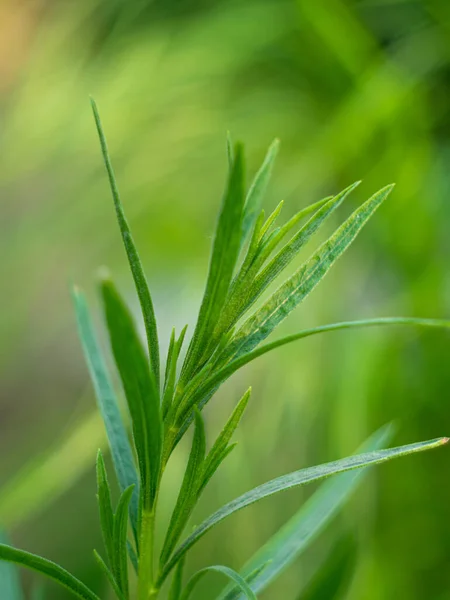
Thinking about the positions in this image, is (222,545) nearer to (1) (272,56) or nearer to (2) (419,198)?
(2) (419,198)

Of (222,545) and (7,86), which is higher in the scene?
(7,86)

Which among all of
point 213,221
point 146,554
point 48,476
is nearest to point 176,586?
point 146,554

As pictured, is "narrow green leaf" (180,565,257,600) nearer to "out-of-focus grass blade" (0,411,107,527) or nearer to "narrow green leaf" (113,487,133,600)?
"narrow green leaf" (113,487,133,600)

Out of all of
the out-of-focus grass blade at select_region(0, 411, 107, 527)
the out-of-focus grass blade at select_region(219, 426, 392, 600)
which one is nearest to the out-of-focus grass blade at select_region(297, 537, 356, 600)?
the out-of-focus grass blade at select_region(219, 426, 392, 600)

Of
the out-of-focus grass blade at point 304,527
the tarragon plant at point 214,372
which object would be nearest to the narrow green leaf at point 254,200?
the tarragon plant at point 214,372

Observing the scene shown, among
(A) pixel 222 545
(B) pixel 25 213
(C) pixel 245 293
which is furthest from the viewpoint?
(B) pixel 25 213

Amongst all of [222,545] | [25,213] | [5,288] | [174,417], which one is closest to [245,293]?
[174,417]

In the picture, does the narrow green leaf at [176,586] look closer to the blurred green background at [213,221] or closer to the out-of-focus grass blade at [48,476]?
the blurred green background at [213,221]
